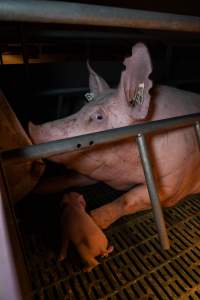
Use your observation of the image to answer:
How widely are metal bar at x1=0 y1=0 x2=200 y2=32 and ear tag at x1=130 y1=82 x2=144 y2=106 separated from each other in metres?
0.56

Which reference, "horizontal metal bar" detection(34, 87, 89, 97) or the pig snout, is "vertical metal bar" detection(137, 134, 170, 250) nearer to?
the pig snout

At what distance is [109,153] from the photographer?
63.3 inches

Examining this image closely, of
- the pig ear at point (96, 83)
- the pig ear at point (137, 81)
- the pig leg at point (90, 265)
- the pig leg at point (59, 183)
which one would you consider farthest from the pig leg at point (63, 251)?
the pig ear at point (96, 83)

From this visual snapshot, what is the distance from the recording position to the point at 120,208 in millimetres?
1619

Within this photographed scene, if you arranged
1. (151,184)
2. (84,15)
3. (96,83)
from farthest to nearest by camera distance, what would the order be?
1. (96,83)
2. (151,184)
3. (84,15)

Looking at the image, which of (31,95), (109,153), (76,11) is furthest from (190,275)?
(31,95)

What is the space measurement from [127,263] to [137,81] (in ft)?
3.26

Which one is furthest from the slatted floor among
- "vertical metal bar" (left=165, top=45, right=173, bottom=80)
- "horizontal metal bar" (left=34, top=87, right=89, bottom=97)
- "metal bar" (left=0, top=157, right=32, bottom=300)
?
"vertical metal bar" (left=165, top=45, right=173, bottom=80)

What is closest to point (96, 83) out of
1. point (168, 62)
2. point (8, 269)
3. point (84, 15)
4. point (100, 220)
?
point (100, 220)

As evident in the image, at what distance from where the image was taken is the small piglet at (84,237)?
1.33 meters

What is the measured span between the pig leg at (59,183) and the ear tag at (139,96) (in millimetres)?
799

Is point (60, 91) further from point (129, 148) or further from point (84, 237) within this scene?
point (84, 237)

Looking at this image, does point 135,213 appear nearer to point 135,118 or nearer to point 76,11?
point 135,118

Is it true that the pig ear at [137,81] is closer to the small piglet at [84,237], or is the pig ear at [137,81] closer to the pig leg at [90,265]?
the small piglet at [84,237]
